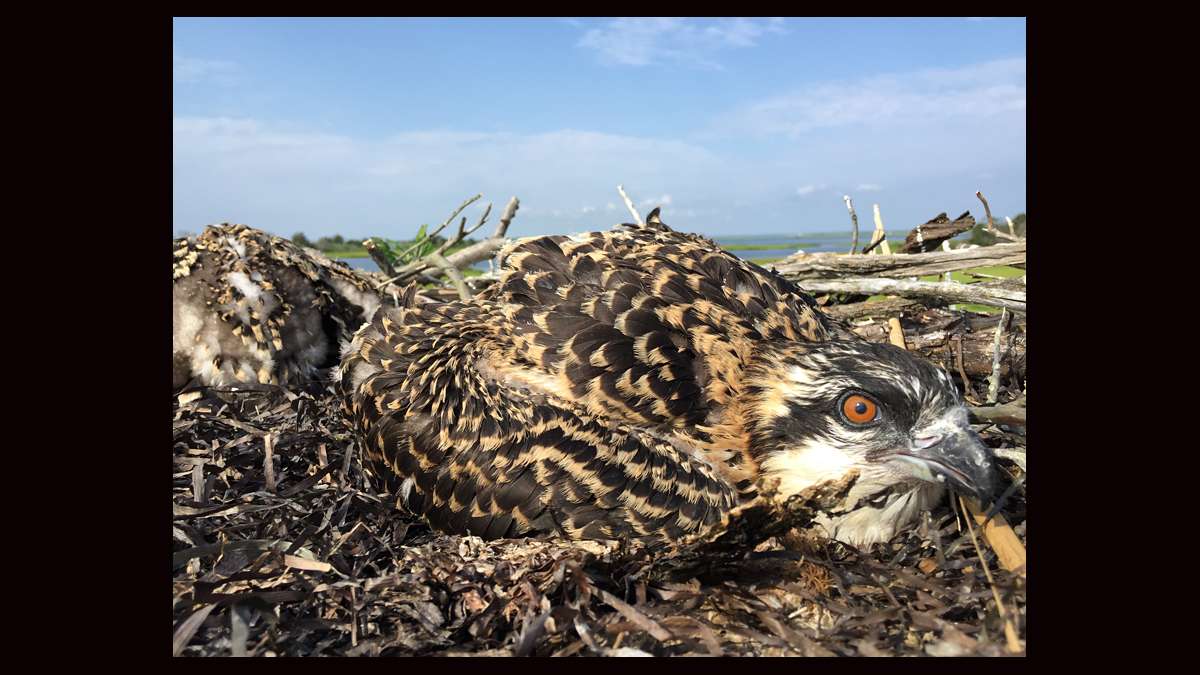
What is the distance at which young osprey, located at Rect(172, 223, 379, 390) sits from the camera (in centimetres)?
492

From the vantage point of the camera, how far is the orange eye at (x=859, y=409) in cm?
288

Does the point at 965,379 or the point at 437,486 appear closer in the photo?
the point at 437,486

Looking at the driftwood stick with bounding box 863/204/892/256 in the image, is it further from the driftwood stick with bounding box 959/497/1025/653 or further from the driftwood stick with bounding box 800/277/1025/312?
the driftwood stick with bounding box 959/497/1025/653

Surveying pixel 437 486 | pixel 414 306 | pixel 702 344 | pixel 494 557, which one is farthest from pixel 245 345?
pixel 702 344

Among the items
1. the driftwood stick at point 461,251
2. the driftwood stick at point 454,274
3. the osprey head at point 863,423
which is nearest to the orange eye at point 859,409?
the osprey head at point 863,423

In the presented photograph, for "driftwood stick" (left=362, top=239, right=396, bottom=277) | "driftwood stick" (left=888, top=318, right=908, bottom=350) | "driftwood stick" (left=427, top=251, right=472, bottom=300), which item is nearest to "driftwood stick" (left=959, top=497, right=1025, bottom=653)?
"driftwood stick" (left=888, top=318, right=908, bottom=350)

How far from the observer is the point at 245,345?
16.4 ft

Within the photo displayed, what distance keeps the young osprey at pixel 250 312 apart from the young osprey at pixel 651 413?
1.82m

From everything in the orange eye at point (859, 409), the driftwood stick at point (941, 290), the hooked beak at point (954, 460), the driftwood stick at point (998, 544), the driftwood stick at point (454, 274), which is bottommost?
the driftwood stick at point (998, 544)

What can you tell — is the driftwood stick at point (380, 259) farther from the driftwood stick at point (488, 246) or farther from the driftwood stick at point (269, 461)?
the driftwood stick at point (269, 461)

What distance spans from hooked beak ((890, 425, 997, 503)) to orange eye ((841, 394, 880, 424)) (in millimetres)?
178

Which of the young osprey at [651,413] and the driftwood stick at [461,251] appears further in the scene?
the driftwood stick at [461,251]

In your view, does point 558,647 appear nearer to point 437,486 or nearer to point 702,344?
point 437,486

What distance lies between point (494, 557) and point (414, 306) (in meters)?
1.84
